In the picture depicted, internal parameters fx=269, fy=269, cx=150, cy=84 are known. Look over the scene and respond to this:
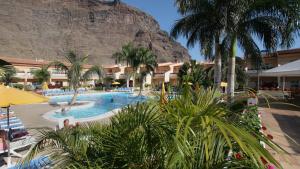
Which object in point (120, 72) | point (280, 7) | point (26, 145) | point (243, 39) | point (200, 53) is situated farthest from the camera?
point (120, 72)

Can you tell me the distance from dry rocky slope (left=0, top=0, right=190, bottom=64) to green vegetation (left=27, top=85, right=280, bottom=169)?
332 feet

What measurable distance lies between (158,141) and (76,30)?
428ft

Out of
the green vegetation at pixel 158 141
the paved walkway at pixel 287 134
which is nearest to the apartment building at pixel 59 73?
the paved walkway at pixel 287 134

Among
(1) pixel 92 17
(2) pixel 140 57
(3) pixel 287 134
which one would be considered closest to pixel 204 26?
(3) pixel 287 134

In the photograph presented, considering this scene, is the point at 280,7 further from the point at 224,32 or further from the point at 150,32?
the point at 150,32

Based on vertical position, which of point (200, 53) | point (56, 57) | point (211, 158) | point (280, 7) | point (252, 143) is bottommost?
point (211, 158)

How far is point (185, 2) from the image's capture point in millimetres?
13164

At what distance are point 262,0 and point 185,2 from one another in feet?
11.8

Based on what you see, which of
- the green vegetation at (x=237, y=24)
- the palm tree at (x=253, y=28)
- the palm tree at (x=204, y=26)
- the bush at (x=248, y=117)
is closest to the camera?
the bush at (x=248, y=117)

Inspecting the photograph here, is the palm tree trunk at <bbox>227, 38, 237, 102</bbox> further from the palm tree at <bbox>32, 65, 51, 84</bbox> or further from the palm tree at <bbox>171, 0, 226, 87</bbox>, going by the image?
the palm tree at <bbox>32, 65, 51, 84</bbox>

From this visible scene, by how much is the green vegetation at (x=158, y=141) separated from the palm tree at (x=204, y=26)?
10.4 m

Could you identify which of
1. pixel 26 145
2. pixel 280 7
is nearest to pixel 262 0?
pixel 280 7

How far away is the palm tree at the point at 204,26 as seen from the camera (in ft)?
43.1

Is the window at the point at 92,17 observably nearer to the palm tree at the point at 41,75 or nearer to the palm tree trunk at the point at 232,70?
the palm tree at the point at 41,75
